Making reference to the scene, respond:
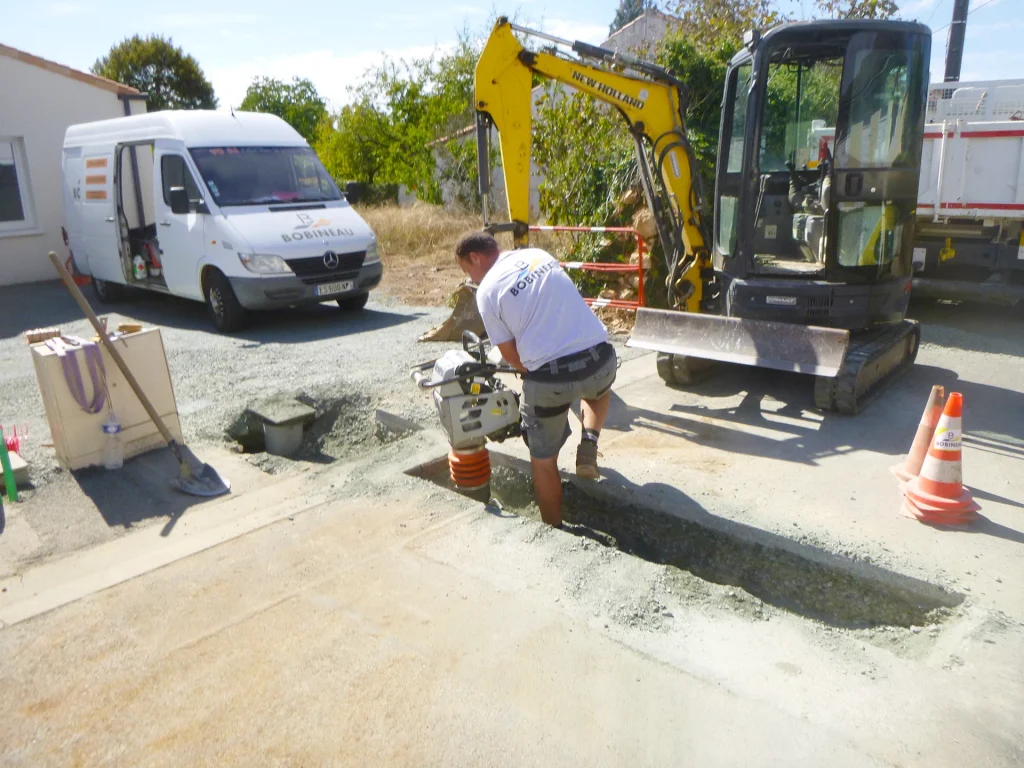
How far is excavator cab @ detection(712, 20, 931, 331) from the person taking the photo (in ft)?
20.0

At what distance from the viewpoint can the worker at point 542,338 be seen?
4.43m

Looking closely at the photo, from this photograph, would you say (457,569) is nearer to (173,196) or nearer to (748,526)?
(748,526)

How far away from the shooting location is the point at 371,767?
2.71 meters

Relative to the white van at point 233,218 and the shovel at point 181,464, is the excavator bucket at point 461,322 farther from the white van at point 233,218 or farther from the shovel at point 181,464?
the shovel at point 181,464

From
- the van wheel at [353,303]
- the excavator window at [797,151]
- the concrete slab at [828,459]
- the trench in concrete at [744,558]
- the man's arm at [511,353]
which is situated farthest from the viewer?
the van wheel at [353,303]

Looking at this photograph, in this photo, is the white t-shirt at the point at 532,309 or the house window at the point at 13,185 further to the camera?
the house window at the point at 13,185

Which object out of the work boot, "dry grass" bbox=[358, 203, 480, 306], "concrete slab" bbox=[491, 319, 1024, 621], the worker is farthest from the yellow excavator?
"dry grass" bbox=[358, 203, 480, 306]

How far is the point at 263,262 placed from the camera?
947cm

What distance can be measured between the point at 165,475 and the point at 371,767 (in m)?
3.20

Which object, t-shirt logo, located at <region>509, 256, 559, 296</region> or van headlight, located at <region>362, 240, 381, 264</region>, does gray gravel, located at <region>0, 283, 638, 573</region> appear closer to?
van headlight, located at <region>362, 240, 381, 264</region>

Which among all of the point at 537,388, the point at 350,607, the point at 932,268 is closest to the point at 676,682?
the point at 350,607

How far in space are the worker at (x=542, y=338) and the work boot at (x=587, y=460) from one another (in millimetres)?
278

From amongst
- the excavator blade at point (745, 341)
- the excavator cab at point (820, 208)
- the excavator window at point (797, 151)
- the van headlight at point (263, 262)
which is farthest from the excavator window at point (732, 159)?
the van headlight at point (263, 262)

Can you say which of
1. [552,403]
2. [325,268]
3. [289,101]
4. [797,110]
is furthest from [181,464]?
[289,101]
